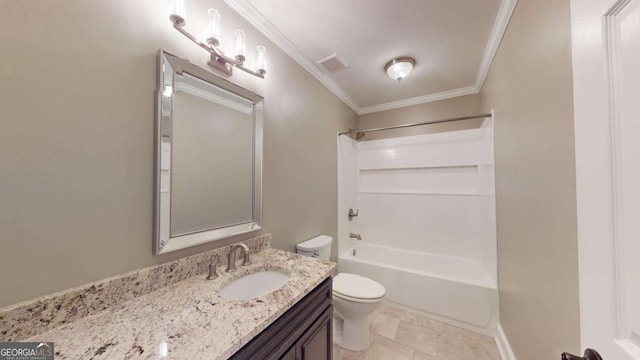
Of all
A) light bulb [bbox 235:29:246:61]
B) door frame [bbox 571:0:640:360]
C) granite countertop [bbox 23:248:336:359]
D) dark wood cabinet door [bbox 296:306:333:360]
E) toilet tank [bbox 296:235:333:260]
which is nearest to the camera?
door frame [bbox 571:0:640:360]

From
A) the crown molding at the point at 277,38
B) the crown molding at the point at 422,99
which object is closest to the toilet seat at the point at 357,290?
the crown molding at the point at 277,38

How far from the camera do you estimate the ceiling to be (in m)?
1.35

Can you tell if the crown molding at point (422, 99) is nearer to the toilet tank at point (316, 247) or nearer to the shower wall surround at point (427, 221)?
the shower wall surround at point (427, 221)

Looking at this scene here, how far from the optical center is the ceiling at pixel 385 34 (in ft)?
4.44

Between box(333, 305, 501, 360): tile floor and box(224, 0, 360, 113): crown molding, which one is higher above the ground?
box(224, 0, 360, 113): crown molding

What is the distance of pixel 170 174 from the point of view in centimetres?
98

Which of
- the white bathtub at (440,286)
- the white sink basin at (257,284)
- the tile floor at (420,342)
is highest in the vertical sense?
the white sink basin at (257,284)

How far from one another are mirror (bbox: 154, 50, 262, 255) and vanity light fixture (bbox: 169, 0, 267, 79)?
0.10 meters

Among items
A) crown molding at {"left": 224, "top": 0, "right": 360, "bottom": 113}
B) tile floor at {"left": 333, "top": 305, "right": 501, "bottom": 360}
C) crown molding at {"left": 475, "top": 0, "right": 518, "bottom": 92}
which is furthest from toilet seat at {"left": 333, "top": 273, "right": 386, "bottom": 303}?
crown molding at {"left": 475, "top": 0, "right": 518, "bottom": 92}

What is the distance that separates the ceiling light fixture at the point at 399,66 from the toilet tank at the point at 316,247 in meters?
1.75

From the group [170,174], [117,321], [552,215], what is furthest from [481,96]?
[117,321]

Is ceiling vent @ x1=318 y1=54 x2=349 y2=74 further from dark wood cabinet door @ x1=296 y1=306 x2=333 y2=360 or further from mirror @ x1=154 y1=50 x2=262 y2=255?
dark wood cabinet door @ x1=296 y1=306 x2=333 y2=360

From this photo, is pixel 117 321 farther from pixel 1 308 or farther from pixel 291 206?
pixel 291 206

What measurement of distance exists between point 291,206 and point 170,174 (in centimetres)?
92
